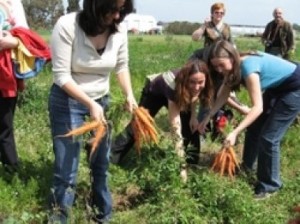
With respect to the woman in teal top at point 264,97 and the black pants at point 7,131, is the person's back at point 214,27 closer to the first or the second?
the woman in teal top at point 264,97

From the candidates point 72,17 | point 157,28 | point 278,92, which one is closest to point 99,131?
point 72,17

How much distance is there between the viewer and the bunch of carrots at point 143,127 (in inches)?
153

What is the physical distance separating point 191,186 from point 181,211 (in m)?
0.38

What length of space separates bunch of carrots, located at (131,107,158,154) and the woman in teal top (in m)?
0.80

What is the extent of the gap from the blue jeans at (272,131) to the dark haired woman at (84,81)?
1579mm

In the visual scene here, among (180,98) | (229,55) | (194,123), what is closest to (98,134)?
(180,98)

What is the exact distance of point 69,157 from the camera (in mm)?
3715

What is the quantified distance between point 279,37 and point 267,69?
19.2 ft

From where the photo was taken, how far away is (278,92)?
4.93 m

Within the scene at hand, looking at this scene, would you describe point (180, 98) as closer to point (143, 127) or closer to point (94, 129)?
point (143, 127)

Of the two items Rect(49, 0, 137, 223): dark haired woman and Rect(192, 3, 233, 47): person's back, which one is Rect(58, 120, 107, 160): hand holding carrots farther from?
Rect(192, 3, 233, 47): person's back

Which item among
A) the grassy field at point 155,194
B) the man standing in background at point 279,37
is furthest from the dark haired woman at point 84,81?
the man standing in background at point 279,37

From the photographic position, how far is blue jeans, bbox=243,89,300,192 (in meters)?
4.88

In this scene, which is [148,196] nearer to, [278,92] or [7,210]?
[7,210]
